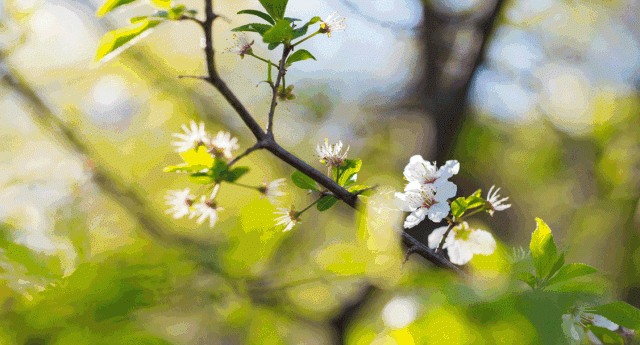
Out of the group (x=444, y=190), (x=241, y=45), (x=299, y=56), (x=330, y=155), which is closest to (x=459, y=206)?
(x=444, y=190)

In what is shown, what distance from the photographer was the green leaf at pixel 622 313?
0.49 metres

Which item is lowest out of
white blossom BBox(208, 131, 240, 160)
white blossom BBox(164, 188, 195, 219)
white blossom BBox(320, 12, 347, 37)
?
white blossom BBox(164, 188, 195, 219)

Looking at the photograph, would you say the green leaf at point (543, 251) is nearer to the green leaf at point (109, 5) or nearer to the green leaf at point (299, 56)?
the green leaf at point (299, 56)

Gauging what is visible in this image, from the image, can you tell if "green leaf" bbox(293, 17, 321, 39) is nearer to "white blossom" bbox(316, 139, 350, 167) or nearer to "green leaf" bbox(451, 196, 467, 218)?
"white blossom" bbox(316, 139, 350, 167)

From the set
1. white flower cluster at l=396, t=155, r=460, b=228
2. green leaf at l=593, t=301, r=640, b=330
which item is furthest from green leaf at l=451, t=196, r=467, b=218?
green leaf at l=593, t=301, r=640, b=330

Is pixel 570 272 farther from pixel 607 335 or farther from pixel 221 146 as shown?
pixel 221 146

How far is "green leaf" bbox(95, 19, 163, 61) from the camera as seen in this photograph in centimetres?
43

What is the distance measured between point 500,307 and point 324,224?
248 centimetres

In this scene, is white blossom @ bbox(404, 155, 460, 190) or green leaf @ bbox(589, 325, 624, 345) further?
white blossom @ bbox(404, 155, 460, 190)

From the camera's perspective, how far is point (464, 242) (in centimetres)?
63

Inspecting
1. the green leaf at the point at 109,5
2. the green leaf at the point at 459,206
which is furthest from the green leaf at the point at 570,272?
the green leaf at the point at 109,5

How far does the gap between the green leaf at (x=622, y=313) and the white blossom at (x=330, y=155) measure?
454mm

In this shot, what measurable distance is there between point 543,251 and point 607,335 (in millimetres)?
180

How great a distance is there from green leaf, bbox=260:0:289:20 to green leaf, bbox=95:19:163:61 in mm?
142
